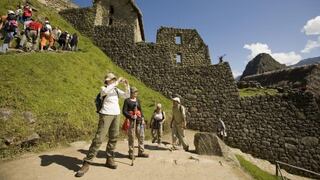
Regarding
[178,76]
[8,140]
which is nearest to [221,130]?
[178,76]

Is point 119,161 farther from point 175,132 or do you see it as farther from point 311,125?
point 311,125

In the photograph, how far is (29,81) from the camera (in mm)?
12531

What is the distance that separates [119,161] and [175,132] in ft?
12.3

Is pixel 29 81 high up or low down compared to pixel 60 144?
up

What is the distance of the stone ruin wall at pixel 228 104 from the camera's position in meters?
19.8

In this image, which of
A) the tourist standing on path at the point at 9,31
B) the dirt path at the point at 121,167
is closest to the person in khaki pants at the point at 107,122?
the dirt path at the point at 121,167

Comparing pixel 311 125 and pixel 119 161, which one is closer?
pixel 119 161

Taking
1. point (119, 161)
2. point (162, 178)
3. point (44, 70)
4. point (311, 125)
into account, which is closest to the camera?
point (162, 178)

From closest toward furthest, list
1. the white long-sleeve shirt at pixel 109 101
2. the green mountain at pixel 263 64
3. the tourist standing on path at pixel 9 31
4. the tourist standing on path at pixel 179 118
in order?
the white long-sleeve shirt at pixel 109 101, the tourist standing on path at pixel 179 118, the tourist standing on path at pixel 9 31, the green mountain at pixel 263 64

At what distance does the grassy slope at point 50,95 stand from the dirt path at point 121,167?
3.32 feet

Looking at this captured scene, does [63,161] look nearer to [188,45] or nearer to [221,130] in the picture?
[221,130]

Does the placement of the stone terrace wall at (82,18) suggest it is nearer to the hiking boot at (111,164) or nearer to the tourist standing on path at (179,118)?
the tourist standing on path at (179,118)

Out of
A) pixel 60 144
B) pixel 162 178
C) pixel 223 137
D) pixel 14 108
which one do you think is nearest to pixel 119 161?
pixel 162 178

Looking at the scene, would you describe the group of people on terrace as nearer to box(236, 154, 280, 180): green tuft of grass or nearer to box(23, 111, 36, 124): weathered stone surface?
box(23, 111, 36, 124): weathered stone surface
